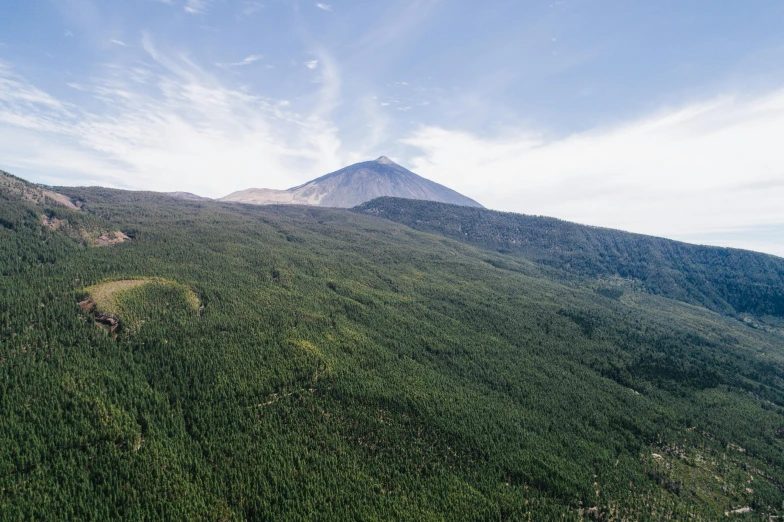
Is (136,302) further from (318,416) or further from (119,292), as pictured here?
(318,416)

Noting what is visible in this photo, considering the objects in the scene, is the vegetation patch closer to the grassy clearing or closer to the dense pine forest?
the grassy clearing

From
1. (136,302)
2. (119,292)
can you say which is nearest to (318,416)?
(136,302)

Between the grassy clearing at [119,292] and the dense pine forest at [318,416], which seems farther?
the grassy clearing at [119,292]

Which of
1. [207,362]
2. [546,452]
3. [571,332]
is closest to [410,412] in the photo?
[546,452]

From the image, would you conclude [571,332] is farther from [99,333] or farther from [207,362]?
[99,333]

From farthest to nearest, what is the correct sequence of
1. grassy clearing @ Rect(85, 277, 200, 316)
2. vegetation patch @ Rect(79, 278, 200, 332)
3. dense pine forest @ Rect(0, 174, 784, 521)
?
grassy clearing @ Rect(85, 277, 200, 316) → vegetation patch @ Rect(79, 278, 200, 332) → dense pine forest @ Rect(0, 174, 784, 521)

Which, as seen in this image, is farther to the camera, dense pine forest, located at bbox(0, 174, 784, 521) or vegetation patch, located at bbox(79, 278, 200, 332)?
vegetation patch, located at bbox(79, 278, 200, 332)

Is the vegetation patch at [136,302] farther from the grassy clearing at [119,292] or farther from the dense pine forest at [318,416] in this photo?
the dense pine forest at [318,416]

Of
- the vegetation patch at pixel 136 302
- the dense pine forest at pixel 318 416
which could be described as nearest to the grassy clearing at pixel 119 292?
the vegetation patch at pixel 136 302

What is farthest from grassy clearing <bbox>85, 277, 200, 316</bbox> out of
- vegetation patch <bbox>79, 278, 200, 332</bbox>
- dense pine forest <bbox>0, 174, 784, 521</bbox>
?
dense pine forest <bbox>0, 174, 784, 521</bbox>
